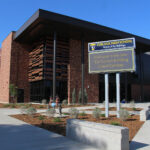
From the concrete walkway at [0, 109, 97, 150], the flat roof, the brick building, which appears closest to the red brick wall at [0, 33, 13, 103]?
the brick building

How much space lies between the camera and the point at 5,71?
30750mm

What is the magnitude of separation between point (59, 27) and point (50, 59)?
5361 mm

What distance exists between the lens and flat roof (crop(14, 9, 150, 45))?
22.1m

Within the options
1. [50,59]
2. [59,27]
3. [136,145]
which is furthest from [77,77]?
[136,145]

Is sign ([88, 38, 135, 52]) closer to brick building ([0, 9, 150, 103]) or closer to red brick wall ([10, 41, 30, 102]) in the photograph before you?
brick building ([0, 9, 150, 103])

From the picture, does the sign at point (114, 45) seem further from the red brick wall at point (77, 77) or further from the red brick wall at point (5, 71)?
the red brick wall at point (5, 71)

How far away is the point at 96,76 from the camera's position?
31156mm

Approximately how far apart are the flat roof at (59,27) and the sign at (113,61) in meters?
11.3

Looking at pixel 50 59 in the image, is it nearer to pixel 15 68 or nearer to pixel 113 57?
pixel 15 68

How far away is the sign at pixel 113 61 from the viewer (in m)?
12.2

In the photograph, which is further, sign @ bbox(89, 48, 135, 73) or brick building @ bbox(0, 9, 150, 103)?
brick building @ bbox(0, 9, 150, 103)

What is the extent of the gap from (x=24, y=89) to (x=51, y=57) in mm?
7676

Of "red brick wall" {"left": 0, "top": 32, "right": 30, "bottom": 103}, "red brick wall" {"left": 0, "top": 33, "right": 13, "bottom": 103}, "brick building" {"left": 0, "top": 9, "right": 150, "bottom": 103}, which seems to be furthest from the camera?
"red brick wall" {"left": 0, "top": 33, "right": 13, "bottom": 103}

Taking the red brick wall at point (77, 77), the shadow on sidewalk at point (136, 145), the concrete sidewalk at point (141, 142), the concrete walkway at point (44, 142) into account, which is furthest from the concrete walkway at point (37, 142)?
the red brick wall at point (77, 77)
